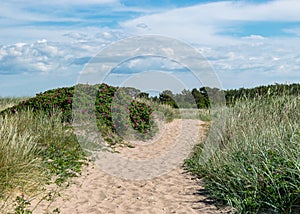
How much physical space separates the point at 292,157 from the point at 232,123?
3.06 metres

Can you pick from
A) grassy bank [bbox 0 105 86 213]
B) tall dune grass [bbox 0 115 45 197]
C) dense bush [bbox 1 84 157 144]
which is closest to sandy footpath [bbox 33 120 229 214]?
grassy bank [bbox 0 105 86 213]

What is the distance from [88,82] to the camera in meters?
12.8

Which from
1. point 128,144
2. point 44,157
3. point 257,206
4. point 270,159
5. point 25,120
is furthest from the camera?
point 128,144

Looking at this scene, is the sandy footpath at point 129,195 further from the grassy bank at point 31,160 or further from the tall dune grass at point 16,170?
the tall dune grass at point 16,170

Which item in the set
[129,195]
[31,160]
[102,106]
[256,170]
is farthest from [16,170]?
[102,106]

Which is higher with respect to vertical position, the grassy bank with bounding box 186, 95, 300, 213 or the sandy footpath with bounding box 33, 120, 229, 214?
the grassy bank with bounding box 186, 95, 300, 213

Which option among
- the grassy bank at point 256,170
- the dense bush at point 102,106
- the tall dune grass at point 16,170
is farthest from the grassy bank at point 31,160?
the grassy bank at point 256,170

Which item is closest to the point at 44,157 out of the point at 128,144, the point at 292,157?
the point at 128,144

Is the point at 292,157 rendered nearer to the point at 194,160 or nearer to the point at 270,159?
the point at 270,159

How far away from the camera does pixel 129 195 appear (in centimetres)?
675

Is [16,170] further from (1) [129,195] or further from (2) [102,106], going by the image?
(2) [102,106]

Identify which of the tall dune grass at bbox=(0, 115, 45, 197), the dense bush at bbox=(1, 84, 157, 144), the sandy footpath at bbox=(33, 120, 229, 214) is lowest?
the sandy footpath at bbox=(33, 120, 229, 214)

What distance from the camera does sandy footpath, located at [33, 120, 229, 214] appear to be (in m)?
5.89

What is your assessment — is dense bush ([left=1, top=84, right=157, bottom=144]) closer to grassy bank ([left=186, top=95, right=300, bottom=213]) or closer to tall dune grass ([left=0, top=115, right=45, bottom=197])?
grassy bank ([left=186, top=95, right=300, bottom=213])
